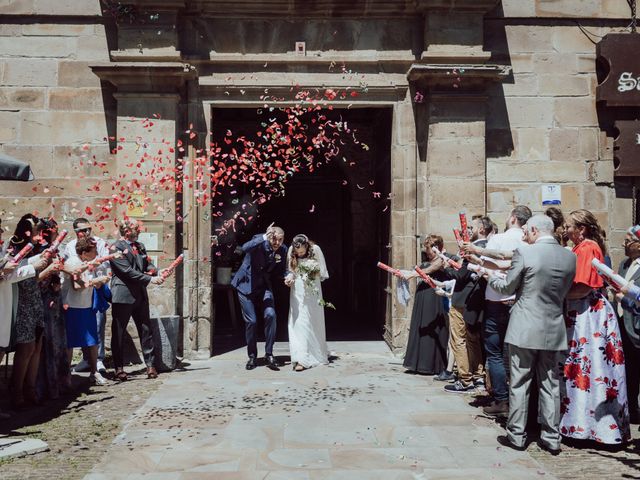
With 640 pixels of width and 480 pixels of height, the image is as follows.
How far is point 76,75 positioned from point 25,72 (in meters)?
0.69

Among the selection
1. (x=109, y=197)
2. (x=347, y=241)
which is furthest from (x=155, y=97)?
(x=347, y=241)

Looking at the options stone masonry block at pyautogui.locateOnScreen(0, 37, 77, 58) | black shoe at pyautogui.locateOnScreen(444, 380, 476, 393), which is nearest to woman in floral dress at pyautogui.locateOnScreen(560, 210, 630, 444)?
black shoe at pyautogui.locateOnScreen(444, 380, 476, 393)

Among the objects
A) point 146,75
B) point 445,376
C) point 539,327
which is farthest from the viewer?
point 146,75

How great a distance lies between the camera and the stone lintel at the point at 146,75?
343 inches

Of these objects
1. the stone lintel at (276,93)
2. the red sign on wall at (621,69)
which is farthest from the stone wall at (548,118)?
the stone lintel at (276,93)

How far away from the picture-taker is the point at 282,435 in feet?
18.5

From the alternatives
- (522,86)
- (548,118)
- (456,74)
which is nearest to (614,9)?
(522,86)

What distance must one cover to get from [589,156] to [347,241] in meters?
6.77

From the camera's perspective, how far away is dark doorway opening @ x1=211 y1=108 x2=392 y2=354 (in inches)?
436

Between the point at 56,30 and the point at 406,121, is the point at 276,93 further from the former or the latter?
the point at 56,30

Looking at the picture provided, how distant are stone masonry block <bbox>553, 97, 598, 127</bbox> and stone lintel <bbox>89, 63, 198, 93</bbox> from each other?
5.12m

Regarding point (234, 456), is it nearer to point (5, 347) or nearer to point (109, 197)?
point (5, 347)

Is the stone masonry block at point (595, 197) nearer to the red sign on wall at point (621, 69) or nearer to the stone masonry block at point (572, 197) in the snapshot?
the stone masonry block at point (572, 197)

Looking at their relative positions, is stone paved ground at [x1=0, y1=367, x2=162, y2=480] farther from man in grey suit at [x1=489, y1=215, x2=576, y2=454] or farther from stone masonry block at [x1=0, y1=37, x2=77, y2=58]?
stone masonry block at [x1=0, y1=37, x2=77, y2=58]
